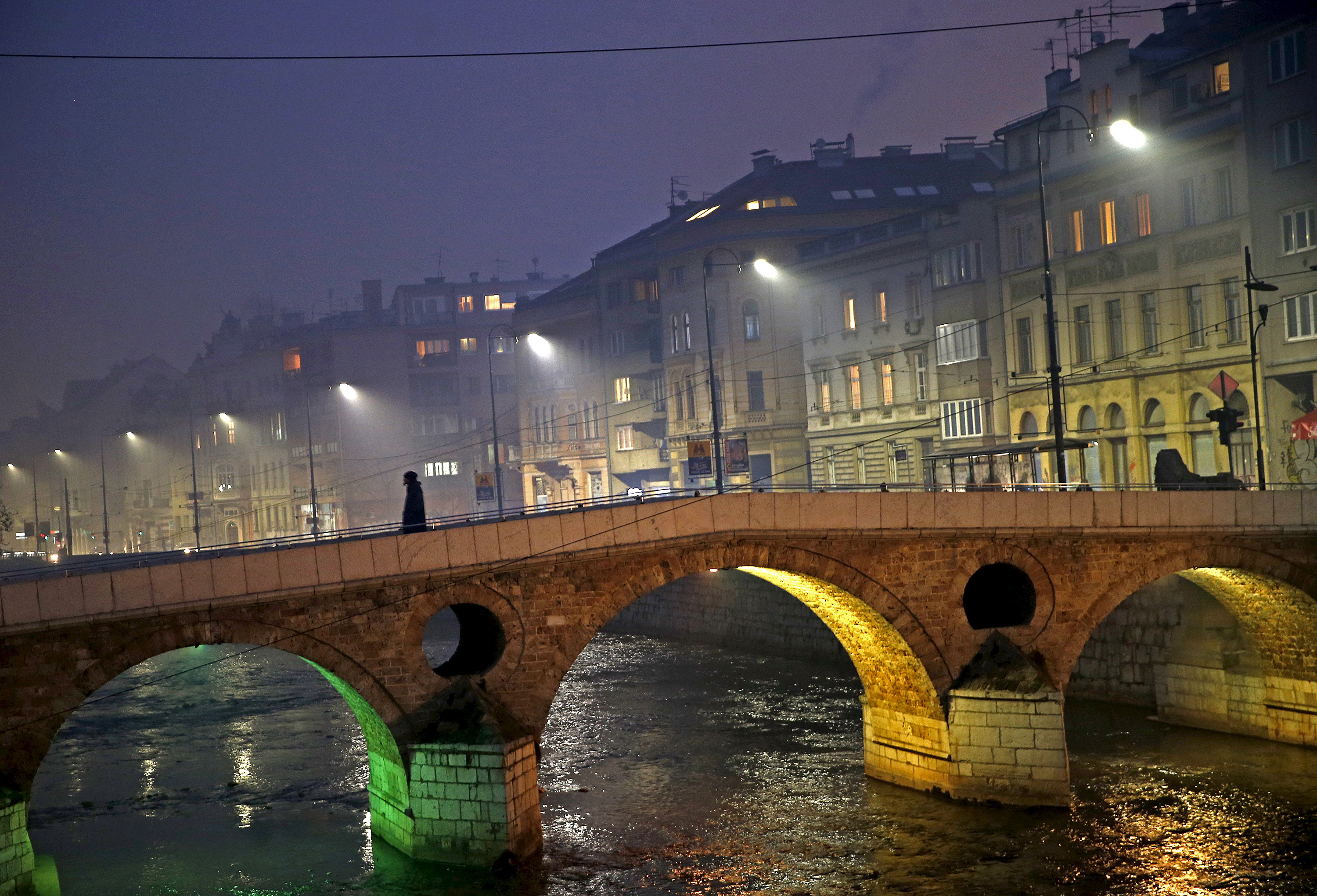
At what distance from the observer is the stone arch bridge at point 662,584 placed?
69.5 ft

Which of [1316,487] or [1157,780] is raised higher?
[1316,487]

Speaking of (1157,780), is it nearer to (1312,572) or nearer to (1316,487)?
(1312,572)

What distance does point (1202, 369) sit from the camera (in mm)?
40688

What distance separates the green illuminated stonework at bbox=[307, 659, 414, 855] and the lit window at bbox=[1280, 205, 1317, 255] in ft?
88.6

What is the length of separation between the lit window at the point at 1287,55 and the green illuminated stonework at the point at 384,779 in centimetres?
2882

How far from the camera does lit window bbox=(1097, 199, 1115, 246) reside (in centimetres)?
4369

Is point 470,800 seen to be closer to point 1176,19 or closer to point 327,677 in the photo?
point 327,677

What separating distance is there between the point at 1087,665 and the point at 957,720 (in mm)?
10072

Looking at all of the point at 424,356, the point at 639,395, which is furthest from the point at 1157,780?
the point at 424,356

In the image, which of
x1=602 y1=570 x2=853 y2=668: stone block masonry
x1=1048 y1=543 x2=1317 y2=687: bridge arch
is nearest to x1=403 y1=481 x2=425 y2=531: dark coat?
x1=1048 y1=543 x2=1317 y2=687: bridge arch

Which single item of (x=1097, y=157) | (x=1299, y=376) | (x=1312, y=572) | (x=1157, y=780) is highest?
(x=1097, y=157)

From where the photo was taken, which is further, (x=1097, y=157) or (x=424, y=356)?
(x=424, y=356)

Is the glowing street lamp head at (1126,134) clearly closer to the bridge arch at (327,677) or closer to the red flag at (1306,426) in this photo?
the red flag at (1306,426)

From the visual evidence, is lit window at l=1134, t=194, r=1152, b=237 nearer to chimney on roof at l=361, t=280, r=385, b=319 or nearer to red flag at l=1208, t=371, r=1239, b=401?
red flag at l=1208, t=371, r=1239, b=401
